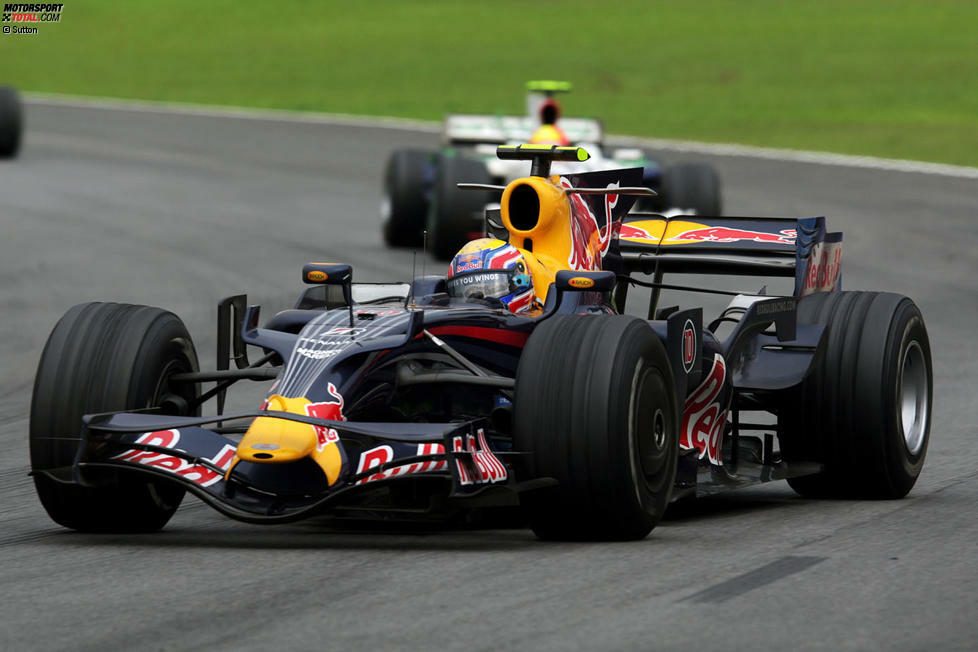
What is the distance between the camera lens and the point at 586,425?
278 inches

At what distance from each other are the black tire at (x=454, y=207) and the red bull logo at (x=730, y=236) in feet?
31.1

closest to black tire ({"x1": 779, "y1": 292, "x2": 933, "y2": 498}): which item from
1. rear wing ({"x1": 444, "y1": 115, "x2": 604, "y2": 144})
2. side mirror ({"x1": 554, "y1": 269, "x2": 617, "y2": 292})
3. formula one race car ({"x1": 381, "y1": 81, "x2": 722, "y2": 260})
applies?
side mirror ({"x1": 554, "y1": 269, "x2": 617, "y2": 292})

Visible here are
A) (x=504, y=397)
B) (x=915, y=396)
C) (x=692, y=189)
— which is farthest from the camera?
(x=692, y=189)

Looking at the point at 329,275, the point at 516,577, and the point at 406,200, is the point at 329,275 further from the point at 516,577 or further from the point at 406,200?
the point at 406,200

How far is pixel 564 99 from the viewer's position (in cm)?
4494

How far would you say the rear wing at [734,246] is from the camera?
393 inches

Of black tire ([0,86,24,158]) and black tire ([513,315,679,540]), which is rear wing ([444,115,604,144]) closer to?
black tire ([0,86,24,158])

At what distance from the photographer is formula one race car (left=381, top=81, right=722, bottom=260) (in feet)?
65.9

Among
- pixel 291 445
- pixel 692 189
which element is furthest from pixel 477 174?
pixel 291 445

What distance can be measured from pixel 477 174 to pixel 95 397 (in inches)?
510

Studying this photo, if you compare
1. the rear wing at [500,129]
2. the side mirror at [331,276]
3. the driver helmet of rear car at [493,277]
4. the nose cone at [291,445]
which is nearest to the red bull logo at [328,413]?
the nose cone at [291,445]

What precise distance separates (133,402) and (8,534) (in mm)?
838

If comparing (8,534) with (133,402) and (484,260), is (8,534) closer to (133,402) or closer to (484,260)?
(133,402)

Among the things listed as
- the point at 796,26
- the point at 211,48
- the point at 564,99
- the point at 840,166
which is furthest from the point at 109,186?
the point at 796,26
